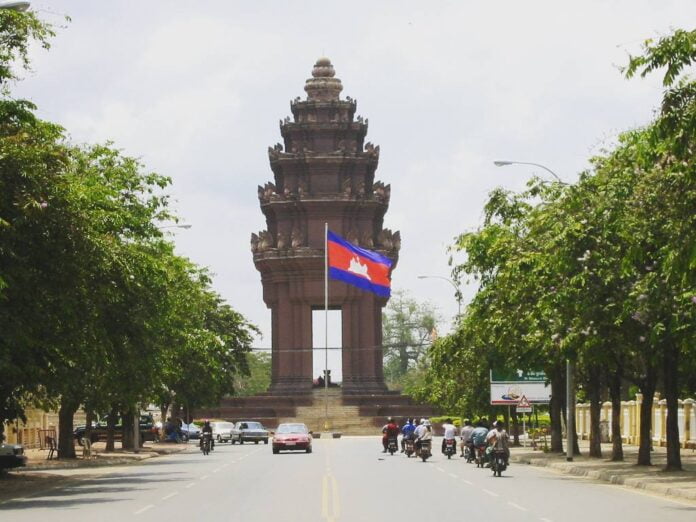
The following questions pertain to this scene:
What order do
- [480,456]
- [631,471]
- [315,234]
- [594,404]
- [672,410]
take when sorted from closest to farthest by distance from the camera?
[672,410] → [631,471] → [480,456] → [594,404] → [315,234]

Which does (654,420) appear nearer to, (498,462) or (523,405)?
(523,405)

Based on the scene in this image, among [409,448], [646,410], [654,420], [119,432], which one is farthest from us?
[119,432]

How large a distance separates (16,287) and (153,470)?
16.4 m

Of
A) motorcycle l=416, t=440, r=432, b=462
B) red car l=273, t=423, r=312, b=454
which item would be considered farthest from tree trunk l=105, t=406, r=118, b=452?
motorcycle l=416, t=440, r=432, b=462

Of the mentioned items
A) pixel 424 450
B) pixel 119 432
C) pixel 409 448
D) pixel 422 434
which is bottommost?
pixel 119 432

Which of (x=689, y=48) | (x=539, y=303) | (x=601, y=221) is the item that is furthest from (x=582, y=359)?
(x=689, y=48)

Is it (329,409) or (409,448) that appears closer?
(409,448)

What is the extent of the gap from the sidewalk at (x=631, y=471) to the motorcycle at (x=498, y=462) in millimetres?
2350

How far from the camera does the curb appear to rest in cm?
3036

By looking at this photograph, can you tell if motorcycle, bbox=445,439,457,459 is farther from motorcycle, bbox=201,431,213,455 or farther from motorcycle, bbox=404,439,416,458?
motorcycle, bbox=201,431,213,455

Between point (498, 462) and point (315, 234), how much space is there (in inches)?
2486

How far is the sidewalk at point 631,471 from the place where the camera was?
32.0 m

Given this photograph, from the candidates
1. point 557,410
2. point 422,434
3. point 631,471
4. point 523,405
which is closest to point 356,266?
point 523,405

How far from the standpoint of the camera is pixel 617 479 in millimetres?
36281
